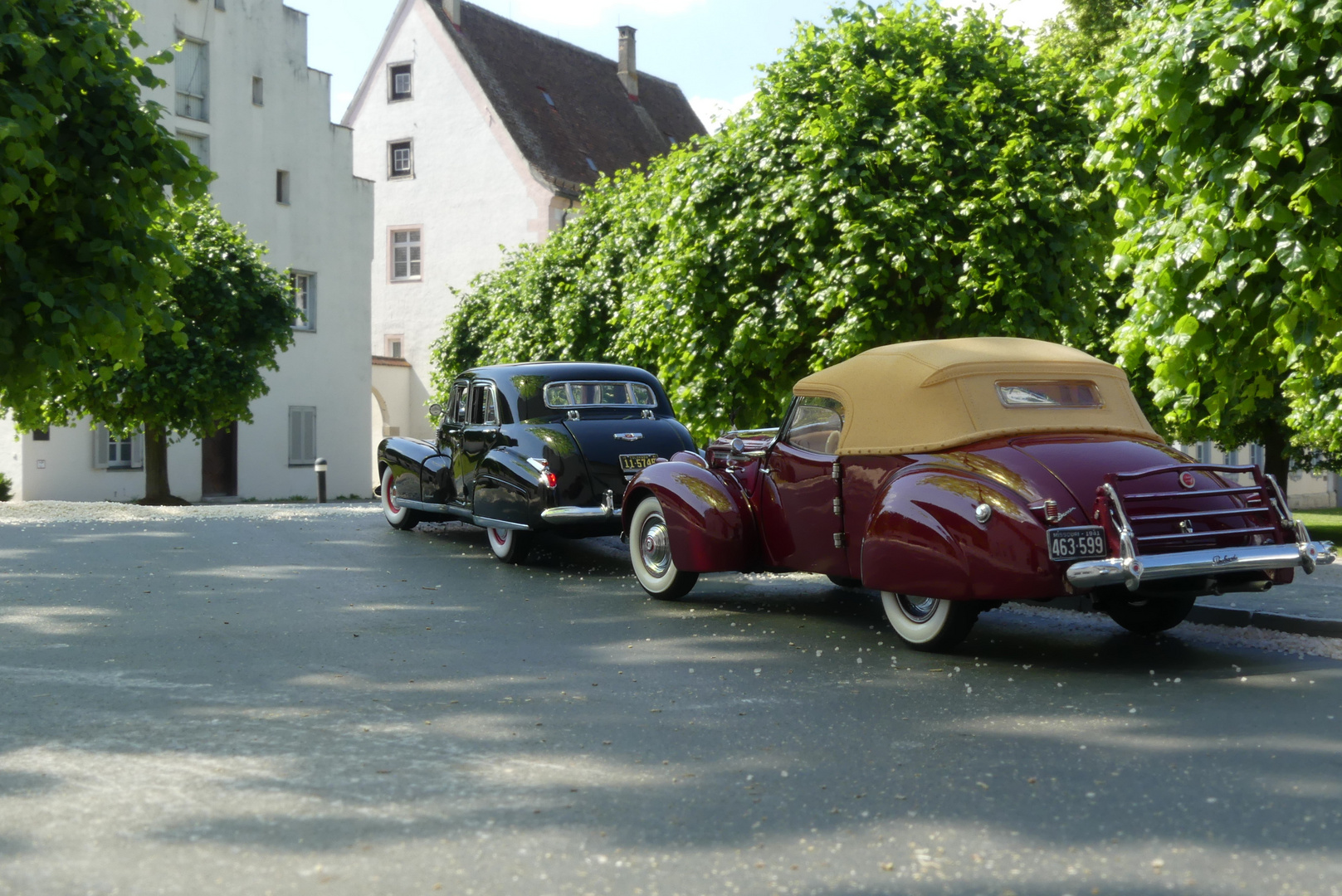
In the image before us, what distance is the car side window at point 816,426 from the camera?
8.74 m

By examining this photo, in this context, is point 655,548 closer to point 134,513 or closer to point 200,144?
point 134,513

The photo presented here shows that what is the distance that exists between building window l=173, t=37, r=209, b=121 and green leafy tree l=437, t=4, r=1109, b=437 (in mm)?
19472

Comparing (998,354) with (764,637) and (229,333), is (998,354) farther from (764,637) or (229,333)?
(229,333)

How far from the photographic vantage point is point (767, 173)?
14.6 metres

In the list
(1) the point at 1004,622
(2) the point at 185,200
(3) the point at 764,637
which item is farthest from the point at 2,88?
(1) the point at 1004,622

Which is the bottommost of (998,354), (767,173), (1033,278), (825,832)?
(825,832)

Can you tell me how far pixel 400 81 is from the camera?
41.8 meters

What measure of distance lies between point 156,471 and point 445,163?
54.5 ft

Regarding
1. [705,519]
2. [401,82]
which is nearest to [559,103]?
[401,82]

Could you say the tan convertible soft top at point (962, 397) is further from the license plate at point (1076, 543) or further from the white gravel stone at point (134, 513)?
the white gravel stone at point (134, 513)

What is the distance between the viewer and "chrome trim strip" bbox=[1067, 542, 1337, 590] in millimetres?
6863

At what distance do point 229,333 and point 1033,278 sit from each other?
1697 cm

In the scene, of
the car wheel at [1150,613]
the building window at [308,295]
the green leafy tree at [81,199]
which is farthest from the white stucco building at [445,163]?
the car wheel at [1150,613]

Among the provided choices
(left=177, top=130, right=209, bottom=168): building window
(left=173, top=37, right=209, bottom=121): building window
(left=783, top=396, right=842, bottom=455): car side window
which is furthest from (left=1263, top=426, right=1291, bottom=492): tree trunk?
(left=173, top=37, right=209, bottom=121): building window
